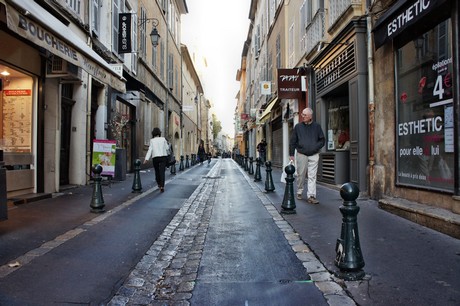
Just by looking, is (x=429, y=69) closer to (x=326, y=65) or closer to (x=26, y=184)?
(x=326, y=65)

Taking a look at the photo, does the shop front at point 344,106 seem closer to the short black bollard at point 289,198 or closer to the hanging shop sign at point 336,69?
the hanging shop sign at point 336,69

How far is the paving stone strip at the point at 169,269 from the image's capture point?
10.3ft

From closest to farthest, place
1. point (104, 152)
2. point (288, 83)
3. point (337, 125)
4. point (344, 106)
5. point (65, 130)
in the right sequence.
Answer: point (65, 130) < point (104, 152) < point (344, 106) < point (337, 125) < point (288, 83)

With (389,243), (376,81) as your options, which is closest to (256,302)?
(389,243)

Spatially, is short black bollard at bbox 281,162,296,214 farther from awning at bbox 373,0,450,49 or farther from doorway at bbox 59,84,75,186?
doorway at bbox 59,84,75,186

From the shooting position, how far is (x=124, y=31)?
14805mm

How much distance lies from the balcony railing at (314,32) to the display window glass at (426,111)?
17.1 feet

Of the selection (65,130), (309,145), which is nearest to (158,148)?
(65,130)

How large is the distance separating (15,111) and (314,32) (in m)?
8.83

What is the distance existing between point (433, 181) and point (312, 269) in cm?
307

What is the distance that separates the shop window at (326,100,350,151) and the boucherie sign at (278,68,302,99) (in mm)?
2344

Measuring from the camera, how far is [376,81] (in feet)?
25.4

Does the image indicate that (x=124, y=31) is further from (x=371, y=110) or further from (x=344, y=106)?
(x=371, y=110)

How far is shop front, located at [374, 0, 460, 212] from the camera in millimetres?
Answer: 5262
